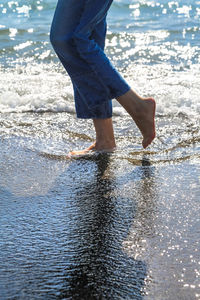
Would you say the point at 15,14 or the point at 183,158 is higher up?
the point at 15,14

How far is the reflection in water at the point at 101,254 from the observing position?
145 centimetres

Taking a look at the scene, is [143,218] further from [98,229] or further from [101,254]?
[101,254]

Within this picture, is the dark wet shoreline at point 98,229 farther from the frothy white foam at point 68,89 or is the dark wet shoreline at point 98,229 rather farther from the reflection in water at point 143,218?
the frothy white foam at point 68,89

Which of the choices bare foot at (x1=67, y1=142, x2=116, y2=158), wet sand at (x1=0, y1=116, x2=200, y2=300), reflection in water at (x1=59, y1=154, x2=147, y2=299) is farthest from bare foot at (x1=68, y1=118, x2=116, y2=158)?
reflection in water at (x1=59, y1=154, x2=147, y2=299)

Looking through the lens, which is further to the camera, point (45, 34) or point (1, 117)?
point (45, 34)

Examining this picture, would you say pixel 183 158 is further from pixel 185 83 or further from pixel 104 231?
pixel 185 83

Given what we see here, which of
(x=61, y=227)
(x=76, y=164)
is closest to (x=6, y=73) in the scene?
(x=76, y=164)

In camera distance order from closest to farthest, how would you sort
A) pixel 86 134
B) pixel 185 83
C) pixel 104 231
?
pixel 104 231, pixel 86 134, pixel 185 83

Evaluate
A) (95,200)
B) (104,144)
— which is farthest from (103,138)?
(95,200)

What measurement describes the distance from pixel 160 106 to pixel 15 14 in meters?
8.66

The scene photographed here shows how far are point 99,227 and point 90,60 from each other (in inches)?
36.0

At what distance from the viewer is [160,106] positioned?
3627 mm

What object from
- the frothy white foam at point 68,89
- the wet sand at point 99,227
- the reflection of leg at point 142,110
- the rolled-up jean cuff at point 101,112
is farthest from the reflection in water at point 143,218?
the frothy white foam at point 68,89

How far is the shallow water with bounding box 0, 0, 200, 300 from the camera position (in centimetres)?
150
